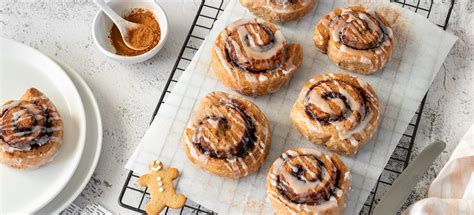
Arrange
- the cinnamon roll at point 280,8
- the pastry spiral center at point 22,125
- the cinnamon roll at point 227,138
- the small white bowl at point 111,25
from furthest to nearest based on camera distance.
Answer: the small white bowl at point 111,25 < the cinnamon roll at point 280,8 < the pastry spiral center at point 22,125 < the cinnamon roll at point 227,138

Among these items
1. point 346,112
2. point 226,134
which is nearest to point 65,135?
point 226,134

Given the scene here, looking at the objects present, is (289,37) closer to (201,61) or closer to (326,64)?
(326,64)

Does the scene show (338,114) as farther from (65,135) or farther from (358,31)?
(65,135)

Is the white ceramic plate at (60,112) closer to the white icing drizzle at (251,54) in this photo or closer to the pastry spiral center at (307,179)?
the white icing drizzle at (251,54)

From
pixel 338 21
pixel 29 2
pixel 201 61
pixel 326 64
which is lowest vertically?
pixel 29 2

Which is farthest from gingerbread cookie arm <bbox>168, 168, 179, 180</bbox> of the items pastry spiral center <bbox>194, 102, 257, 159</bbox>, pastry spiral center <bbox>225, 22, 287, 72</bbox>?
pastry spiral center <bbox>225, 22, 287, 72</bbox>

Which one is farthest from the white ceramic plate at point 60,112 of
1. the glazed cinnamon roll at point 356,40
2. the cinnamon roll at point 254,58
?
the glazed cinnamon roll at point 356,40

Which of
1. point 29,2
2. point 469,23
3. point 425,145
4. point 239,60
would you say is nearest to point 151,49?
point 239,60
